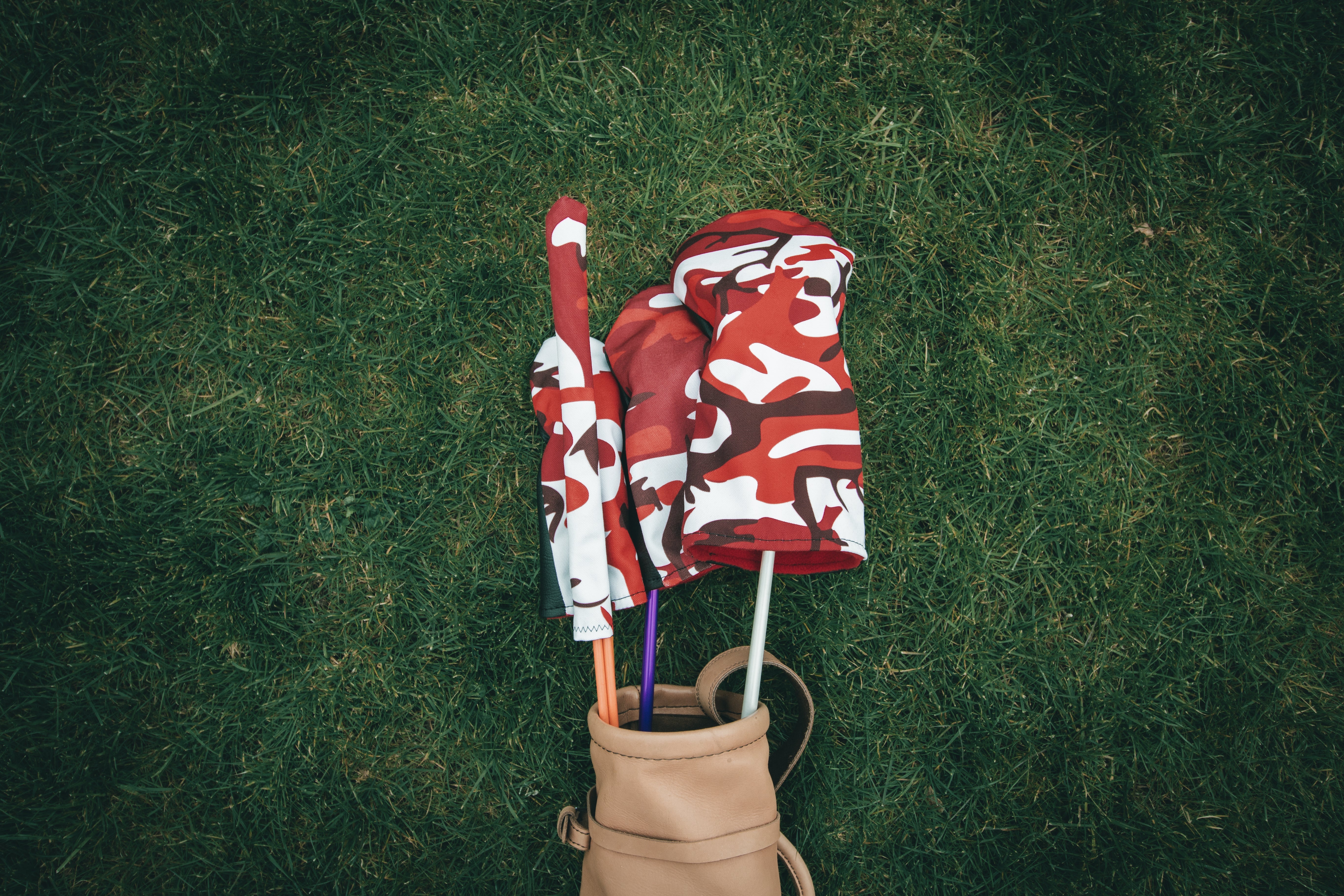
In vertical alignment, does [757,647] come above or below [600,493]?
below

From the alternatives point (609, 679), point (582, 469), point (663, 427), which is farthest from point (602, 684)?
point (663, 427)

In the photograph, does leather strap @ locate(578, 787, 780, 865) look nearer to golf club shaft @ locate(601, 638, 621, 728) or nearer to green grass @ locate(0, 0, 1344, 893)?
golf club shaft @ locate(601, 638, 621, 728)

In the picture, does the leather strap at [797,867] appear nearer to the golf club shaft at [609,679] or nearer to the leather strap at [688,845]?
the leather strap at [688,845]

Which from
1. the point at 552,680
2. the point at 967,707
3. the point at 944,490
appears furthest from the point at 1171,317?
the point at 552,680

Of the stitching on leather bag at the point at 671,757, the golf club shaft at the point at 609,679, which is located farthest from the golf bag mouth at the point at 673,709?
the stitching on leather bag at the point at 671,757

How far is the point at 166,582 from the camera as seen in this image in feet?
5.60

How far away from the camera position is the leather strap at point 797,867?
143 cm

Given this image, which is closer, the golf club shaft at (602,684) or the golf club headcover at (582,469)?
the golf club headcover at (582,469)

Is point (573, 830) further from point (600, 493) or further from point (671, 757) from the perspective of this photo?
point (600, 493)

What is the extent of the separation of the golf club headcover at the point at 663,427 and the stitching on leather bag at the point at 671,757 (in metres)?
0.34

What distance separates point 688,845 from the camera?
1.28m

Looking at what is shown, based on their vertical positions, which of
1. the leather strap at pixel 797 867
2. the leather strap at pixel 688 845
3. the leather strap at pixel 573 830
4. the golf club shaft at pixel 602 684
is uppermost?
the golf club shaft at pixel 602 684

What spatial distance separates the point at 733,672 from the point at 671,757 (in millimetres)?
379

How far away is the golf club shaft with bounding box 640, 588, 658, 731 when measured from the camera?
1.49 meters
